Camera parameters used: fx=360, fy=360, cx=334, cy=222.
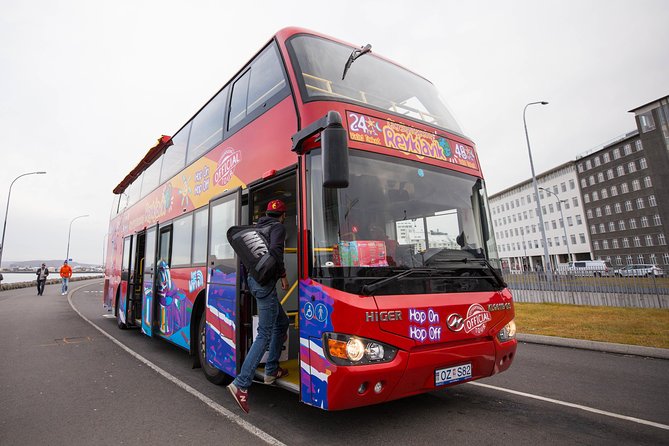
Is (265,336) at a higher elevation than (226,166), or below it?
below

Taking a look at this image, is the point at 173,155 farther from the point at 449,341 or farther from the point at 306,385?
the point at 449,341

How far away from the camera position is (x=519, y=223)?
2832 inches

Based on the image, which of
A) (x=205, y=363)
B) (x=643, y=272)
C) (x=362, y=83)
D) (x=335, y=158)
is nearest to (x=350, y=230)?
(x=335, y=158)

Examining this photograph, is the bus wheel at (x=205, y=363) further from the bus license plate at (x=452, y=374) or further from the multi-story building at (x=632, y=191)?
the multi-story building at (x=632, y=191)

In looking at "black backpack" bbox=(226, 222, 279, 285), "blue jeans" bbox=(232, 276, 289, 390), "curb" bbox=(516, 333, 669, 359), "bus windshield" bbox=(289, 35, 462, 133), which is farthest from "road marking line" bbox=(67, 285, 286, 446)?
"curb" bbox=(516, 333, 669, 359)

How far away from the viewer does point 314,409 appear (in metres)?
4.01

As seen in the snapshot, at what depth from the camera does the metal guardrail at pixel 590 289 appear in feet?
37.9

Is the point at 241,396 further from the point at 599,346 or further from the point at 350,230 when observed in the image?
the point at 599,346

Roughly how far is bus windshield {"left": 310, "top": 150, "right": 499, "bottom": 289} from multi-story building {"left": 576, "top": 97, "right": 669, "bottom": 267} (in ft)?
187

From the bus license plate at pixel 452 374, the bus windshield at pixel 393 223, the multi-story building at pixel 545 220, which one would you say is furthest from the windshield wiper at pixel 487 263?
the multi-story building at pixel 545 220

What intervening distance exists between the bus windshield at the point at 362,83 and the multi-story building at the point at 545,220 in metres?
58.5

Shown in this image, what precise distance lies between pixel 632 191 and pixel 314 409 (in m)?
66.7

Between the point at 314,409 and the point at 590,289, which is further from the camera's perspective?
the point at 590,289

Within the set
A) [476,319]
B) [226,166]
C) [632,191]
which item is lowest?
[476,319]
